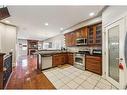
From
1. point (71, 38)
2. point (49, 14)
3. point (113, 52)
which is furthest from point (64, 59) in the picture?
point (113, 52)

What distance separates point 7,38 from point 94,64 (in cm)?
454

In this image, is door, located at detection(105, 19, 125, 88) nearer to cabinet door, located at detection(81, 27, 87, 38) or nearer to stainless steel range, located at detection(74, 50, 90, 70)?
stainless steel range, located at detection(74, 50, 90, 70)

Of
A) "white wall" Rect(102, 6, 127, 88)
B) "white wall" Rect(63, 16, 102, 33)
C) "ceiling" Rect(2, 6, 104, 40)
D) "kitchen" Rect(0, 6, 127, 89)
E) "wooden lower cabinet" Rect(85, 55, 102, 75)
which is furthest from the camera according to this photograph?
"white wall" Rect(63, 16, 102, 33)

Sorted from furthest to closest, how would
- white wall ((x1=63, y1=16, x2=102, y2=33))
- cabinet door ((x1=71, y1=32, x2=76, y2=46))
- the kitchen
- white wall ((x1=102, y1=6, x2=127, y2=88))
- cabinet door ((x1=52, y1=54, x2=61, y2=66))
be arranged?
1. cabinet door ((x1=71, y1=32, x2=76, y2=46))
2. cabinet door ((x1=52, y1=54, x2=61, y2=66))
3. white wall ((x1=63, y1=16, x2=102, y2=33))
4. the kitchen
5. white wall ((x1=102, y1=6, x2=127, y2=88))

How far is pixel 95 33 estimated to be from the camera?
3836 millimetres

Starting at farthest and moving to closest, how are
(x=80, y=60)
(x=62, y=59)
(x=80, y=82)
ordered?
(x=62, y=59) → (x=80, y=60) → (x=80, y=82)

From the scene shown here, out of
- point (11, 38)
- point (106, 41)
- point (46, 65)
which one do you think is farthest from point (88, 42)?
point (11, 38)

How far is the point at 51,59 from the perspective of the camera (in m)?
4.43

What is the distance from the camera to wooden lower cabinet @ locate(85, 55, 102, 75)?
3295mm

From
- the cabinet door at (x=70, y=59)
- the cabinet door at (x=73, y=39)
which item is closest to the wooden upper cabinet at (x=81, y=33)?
the cabinet door at (x=73, y=39)

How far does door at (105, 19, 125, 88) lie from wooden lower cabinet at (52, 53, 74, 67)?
8.22 ft

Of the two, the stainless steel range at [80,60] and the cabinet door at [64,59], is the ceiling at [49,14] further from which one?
the cabinet door at [64,59]

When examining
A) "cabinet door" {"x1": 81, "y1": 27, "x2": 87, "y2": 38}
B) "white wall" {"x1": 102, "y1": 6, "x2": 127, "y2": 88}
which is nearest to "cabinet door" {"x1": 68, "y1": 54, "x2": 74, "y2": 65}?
"cabinet door" {"x1": 81, "y1": 27, "x2": 87, "y2": 38}

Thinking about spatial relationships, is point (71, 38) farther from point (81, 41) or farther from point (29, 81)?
point (29, 81)
